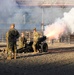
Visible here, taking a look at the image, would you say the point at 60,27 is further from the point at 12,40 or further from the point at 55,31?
the point at 12,40

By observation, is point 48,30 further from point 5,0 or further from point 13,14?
point 13,14

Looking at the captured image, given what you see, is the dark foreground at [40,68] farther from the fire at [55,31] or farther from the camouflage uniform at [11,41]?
the fire at [55,31]

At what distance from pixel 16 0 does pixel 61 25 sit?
1007 inches

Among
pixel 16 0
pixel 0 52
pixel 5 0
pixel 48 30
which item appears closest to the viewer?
pixel 0 52

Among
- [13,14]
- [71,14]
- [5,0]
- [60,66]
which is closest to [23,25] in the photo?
[13,14]

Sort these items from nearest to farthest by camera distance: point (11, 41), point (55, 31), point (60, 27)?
point (11, 41) < point (55, 31) < point (60, 27)

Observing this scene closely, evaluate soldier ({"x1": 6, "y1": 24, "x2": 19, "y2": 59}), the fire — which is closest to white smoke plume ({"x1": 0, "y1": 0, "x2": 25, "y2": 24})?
the fire

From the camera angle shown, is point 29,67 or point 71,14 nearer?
point 29,67

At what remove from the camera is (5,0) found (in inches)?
1939

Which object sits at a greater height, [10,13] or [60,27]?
[10,13]

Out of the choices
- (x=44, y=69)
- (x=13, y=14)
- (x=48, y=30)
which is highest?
(x=13, y=14)

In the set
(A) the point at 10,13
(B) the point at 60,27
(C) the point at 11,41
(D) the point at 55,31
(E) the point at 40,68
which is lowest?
(E) the point at 40,68

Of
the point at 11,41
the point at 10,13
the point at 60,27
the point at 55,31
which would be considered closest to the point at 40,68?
the point at 11,41

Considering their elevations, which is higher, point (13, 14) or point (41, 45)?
point (13, 14)
